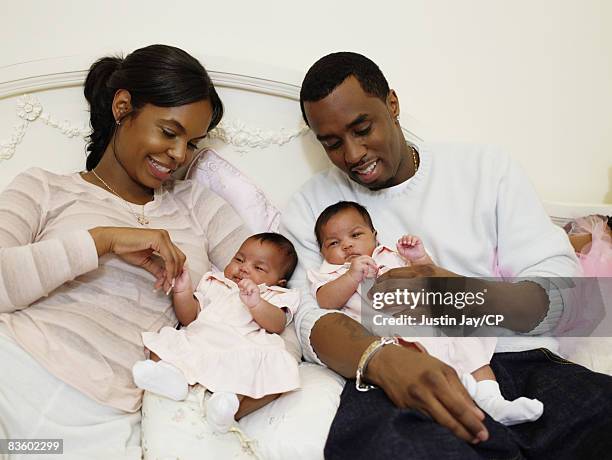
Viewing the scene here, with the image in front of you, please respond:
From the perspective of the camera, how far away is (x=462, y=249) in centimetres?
160

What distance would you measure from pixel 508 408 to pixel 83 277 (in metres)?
1.07

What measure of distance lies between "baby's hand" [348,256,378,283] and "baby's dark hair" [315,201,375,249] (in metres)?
0.22

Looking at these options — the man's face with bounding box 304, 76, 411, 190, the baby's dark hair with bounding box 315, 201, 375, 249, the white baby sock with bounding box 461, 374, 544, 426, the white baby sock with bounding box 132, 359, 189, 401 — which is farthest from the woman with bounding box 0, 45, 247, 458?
the white baby sock with bounding box 461, 374, 544, 426

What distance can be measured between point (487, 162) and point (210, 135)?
0.92m

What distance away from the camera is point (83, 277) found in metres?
1.47

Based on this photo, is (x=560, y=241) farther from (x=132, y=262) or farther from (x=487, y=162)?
(x=132, y=262)

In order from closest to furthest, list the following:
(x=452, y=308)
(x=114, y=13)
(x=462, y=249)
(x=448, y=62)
A: (x=452, y=308), (x=462, y=249), (x=114, y=13), (x=448, y=62)

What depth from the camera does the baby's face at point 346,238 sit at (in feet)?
5.26

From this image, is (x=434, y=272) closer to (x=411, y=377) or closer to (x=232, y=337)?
(x=411, y=377)

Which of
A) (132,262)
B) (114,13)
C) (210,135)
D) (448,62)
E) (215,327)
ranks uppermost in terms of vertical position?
(114,13)

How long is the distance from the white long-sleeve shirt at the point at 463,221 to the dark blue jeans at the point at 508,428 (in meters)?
0.16

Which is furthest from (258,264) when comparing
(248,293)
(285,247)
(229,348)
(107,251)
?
(107,251)

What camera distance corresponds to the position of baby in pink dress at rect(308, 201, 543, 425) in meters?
1.22

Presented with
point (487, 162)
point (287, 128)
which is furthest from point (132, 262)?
point (487, 162)
